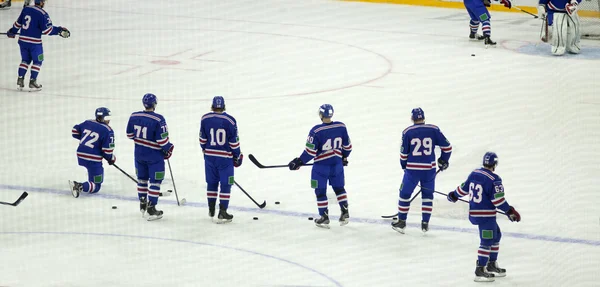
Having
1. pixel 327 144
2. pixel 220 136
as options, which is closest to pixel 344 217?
pixel 327 144

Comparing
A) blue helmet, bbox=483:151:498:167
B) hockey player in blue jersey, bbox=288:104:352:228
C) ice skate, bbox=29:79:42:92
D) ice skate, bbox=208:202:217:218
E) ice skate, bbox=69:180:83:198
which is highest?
blue helmet, bbox=483:151:498:167

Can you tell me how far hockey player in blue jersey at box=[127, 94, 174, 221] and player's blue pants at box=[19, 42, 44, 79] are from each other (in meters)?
6.45

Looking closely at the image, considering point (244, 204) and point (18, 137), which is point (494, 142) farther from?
point (18, 137)

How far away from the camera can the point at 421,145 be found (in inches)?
390

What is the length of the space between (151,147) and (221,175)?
755 millimetres

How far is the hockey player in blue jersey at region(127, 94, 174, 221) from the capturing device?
1020cm

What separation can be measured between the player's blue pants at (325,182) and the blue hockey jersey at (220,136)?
0.81 meters

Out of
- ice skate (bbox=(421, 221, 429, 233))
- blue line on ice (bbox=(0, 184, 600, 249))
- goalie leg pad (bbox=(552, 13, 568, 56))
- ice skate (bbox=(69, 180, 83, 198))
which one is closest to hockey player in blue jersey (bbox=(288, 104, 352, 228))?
blue line on ice (bbox=(0, 184, 600, 249))

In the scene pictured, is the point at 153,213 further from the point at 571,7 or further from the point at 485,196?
the point at 571,7

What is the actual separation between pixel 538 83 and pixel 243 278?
31.3 ft

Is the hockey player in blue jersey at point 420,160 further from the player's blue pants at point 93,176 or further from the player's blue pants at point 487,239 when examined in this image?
the player's blue pants at point 93,176

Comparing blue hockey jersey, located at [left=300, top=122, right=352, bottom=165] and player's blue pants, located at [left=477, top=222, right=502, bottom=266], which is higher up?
blue hockey jersey, located at [left=300, top=122, right=352, bottom=165]

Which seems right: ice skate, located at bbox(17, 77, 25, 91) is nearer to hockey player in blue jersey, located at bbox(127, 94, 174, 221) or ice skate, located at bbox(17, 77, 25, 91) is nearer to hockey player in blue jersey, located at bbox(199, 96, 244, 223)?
hockey player in blue jersey, located at bbox(127, 94, 174, 221)

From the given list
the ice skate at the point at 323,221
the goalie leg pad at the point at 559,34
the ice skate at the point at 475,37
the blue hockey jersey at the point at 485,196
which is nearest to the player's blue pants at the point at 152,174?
the ice skate at the point at 323,221
